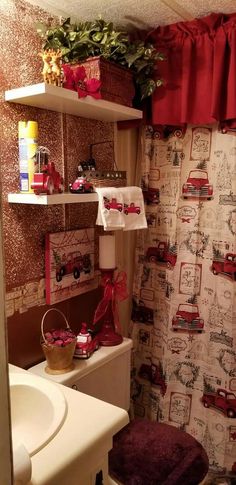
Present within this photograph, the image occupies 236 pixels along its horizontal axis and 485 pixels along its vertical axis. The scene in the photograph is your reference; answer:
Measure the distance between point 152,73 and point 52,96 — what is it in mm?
648

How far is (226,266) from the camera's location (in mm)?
1779

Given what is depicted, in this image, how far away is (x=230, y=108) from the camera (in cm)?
161

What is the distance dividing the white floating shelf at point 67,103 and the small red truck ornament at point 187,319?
0.95 m

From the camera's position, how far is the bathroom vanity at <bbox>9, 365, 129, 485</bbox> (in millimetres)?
890

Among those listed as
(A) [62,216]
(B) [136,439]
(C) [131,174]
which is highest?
(C) [131,174]

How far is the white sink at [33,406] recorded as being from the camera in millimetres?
1123

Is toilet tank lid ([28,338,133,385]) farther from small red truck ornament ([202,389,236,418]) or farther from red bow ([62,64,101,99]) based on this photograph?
red bow ([62,64,101,99])

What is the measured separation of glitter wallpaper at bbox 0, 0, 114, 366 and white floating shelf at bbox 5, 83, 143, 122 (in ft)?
0.14

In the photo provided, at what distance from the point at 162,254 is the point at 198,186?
1.29 feet

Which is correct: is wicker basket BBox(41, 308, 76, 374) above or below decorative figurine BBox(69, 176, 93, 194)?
below

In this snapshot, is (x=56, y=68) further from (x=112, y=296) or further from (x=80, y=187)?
(x=112, y=296)

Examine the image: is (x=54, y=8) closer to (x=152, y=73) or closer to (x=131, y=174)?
(x=152, y=73)

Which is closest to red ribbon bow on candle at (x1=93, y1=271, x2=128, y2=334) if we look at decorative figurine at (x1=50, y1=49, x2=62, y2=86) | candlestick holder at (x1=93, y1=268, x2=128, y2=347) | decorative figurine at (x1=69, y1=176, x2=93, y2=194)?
candlestick holder at (x1=93, y1=268, x2=128, y2=347)

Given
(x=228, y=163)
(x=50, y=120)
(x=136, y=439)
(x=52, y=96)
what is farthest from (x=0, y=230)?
(x=228, y=163)
